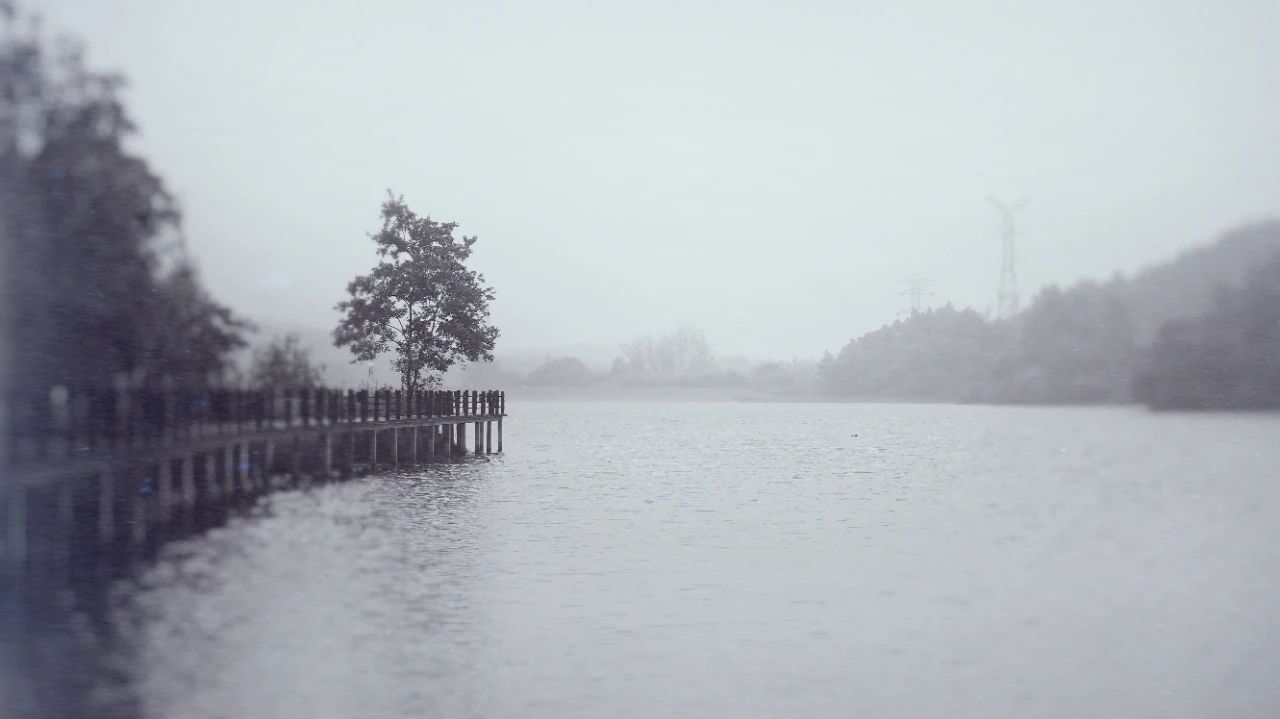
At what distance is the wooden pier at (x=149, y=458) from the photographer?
1730 cm

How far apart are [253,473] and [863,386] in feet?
396

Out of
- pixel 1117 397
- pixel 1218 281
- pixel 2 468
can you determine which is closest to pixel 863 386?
pixel 1117 397

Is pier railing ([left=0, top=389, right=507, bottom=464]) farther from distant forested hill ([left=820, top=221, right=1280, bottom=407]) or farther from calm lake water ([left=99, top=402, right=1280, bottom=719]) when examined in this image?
distant forested hill ([left=820, top=221, right=1280, bottom=407])

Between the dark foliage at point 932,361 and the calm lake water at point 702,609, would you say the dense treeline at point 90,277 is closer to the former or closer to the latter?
the calm lake water at point 702,609

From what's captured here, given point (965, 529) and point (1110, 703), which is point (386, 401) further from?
point (1110, 703)

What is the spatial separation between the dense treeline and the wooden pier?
3.92ft

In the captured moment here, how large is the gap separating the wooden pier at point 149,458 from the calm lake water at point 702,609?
1.44m

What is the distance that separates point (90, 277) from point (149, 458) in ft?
15.1

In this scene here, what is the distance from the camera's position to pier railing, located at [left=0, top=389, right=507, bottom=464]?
18062 mm

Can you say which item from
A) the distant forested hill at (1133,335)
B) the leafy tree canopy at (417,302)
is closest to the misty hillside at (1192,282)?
the distant forested hill at (1133,335)

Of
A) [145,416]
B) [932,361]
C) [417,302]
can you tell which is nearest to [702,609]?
[145,416]

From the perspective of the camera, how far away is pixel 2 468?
16172mm

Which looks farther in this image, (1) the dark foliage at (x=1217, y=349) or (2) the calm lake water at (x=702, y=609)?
(1) the dark foliage at (x=1217, y=349)

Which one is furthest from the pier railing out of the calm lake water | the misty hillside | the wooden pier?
the misty hillside
